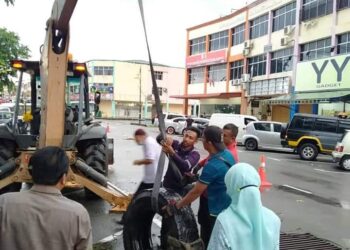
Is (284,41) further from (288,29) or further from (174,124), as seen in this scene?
(174,124)

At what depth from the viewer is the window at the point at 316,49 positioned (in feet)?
97.8

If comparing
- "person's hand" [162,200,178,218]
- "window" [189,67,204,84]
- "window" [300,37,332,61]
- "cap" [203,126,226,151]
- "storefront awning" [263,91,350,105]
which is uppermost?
"window" [300,37,332,61]

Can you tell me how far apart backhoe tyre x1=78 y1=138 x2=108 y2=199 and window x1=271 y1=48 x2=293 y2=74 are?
27.4 metres

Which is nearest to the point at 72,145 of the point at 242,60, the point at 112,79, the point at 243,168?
the point at 243,168

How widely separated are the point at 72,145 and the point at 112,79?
71362mm

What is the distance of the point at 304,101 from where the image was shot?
28.2 meters

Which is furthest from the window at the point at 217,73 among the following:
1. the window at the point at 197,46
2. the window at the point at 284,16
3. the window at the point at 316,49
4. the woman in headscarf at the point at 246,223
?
the woman in headscarf at the point at 246,223

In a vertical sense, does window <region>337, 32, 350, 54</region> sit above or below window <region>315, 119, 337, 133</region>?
above

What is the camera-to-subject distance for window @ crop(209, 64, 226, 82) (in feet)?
152

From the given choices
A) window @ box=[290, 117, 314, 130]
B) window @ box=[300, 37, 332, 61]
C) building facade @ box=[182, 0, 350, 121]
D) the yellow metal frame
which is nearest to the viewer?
the yellow metal frame

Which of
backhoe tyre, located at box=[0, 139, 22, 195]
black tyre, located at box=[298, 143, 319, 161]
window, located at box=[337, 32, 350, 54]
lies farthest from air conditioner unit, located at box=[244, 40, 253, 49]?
backhoe tyre, located at box=[0, 139, 22, 195]

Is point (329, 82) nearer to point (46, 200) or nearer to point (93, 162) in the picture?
point (93, 162)

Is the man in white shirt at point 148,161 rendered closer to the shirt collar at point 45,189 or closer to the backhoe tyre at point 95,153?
the backhoe tyre at point 95,153

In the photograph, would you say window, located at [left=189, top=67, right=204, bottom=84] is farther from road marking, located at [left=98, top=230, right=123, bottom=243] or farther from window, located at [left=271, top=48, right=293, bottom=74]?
road marking, located at [left=98, top=230, right=123, bottom=243]
